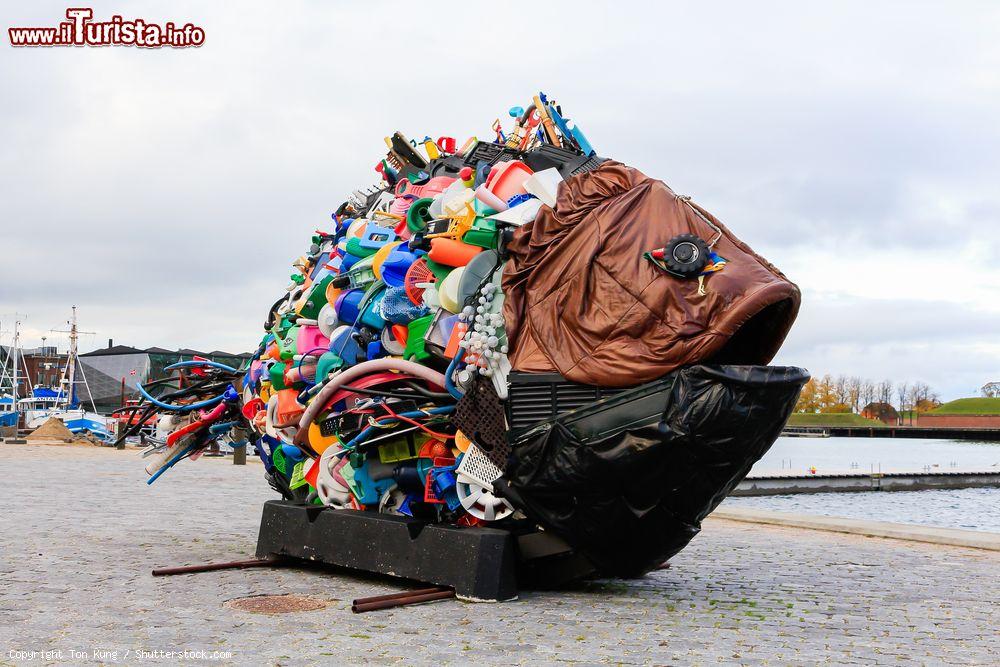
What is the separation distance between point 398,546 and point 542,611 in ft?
4.36

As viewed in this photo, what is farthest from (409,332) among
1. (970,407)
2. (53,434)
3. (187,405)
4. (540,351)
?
(970,407)

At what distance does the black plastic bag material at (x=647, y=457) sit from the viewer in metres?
5.87

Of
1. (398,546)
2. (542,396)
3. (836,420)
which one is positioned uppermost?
(542,396)

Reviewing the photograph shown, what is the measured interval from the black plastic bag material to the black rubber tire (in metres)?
0.62

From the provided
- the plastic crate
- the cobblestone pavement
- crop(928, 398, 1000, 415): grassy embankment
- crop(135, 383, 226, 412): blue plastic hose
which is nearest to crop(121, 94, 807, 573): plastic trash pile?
the plastic crate

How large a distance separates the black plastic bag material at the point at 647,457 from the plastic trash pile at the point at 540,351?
0.04 ft

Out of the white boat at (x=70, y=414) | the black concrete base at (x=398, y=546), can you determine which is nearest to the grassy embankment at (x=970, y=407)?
the white boat at (x=70, y=414)

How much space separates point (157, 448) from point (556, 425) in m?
5.42

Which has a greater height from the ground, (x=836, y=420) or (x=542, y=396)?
(x=542, y=396)

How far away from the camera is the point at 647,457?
5.93 meters

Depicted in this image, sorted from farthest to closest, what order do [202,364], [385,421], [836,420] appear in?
1. [836,420]
2. [202,364]
3. [385,421]

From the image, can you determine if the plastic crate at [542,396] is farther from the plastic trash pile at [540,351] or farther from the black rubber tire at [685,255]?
the black rubber tire at [685,255]

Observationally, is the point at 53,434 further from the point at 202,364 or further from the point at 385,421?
the point at 385,421

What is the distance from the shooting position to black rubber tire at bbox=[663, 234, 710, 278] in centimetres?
600
